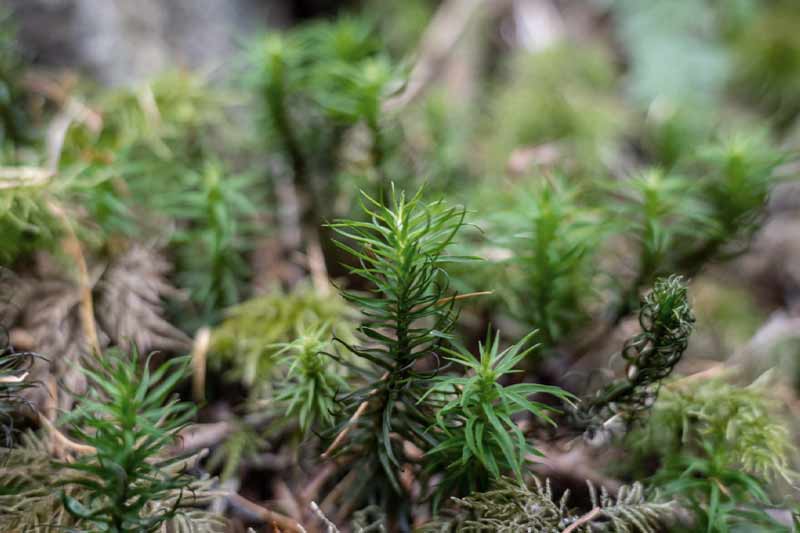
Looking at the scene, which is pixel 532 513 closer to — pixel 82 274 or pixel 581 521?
pixel 581 521

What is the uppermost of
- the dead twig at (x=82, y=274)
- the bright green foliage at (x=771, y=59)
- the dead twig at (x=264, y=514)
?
the bright green foliage at (x=771, y=59)

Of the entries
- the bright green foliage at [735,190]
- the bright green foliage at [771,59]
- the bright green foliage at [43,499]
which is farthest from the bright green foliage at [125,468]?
the bright green foliage at [771,59]

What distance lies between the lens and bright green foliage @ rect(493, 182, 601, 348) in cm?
105

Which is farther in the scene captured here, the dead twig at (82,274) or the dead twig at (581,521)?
the dead twig at (82,274)

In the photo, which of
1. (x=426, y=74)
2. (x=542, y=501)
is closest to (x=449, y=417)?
(x=542, y=501)

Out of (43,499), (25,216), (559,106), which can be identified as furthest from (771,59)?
(43,499)

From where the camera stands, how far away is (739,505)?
93 centimetres

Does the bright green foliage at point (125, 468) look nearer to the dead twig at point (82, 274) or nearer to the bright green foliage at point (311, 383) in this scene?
the bright green foliage at point (311, 383)

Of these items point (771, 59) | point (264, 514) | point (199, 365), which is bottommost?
point (264, 514)

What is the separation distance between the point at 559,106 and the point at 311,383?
1223 millimetres

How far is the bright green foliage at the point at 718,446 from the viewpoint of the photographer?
89 cm

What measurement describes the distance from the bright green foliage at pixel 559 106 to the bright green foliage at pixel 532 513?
0.94 meters

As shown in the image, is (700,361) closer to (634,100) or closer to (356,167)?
(356,167)

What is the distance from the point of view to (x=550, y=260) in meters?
1.05
